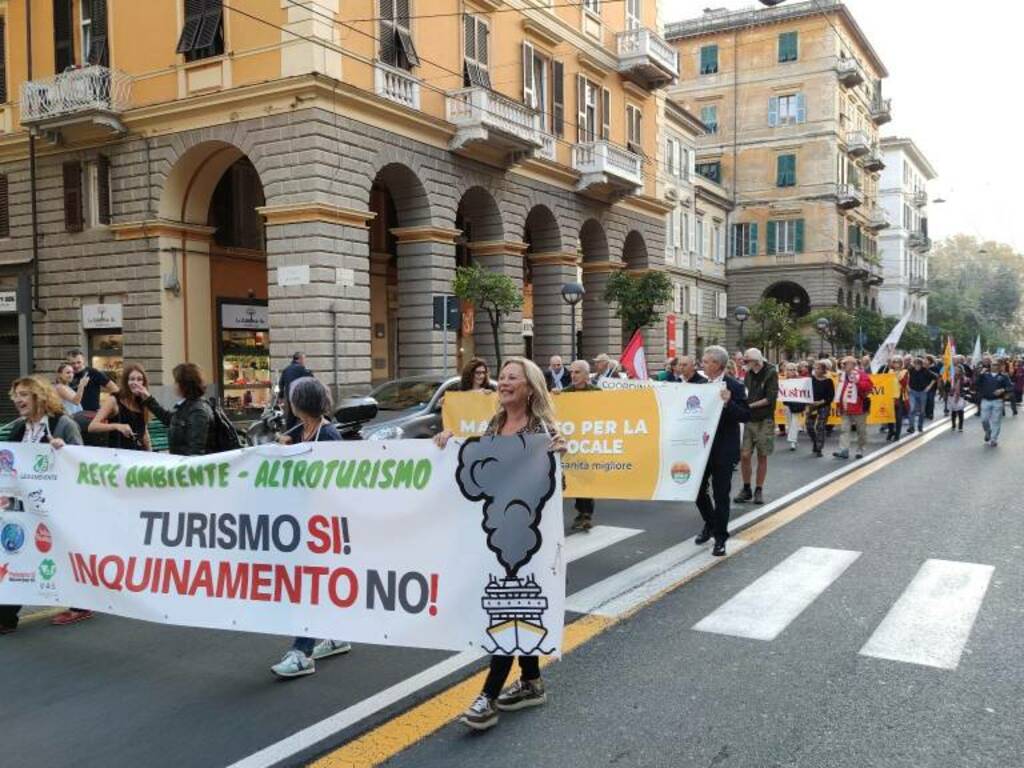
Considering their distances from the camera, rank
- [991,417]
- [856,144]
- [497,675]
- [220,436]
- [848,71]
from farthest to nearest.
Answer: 1. [856,144]
2. [848,71]
3. [991,417]
4. [220,436]
5. [497,675]

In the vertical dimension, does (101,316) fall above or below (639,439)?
above

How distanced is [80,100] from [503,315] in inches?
480

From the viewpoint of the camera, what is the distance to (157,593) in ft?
16.1

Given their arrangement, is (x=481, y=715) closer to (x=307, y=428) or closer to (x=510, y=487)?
(x=510, y=487)

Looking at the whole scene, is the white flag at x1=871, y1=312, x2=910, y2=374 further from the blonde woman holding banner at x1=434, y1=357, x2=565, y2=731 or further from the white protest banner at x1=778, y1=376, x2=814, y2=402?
the blonde woman holding banner at x1=434, y1=357, x2=565, y2=731

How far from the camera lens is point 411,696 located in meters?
4.54

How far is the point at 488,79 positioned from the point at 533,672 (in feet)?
74.7

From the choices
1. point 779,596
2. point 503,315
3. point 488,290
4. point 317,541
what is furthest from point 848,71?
point 317,541

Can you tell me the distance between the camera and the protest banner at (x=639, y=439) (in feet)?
26.5

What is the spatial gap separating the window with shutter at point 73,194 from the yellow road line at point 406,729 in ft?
73.3

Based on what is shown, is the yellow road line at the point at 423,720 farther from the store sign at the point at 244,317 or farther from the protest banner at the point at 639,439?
the store sign at the point at 244,317

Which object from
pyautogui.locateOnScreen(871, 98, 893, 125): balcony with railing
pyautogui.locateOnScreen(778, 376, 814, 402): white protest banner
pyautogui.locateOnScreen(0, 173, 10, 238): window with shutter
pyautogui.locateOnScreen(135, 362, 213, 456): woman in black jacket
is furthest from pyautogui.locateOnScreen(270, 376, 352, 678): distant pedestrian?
pyautogui.locateOnScreen(871, 98, 893, 125): balcony with railing

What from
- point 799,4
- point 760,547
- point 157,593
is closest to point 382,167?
point 760,547

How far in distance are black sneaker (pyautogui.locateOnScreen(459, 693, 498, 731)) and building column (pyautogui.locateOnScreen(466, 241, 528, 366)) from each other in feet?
70.8
